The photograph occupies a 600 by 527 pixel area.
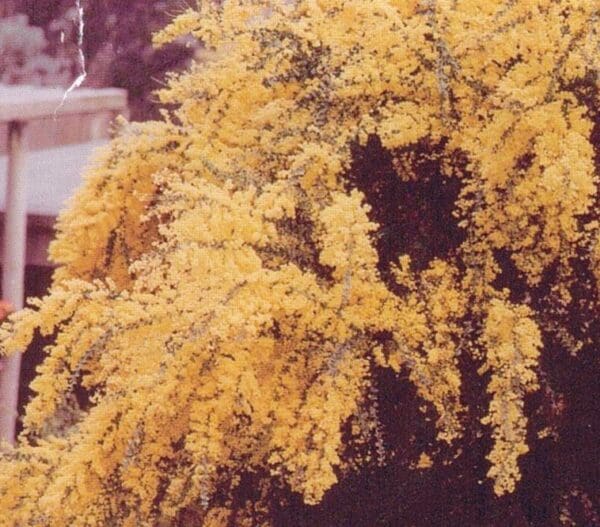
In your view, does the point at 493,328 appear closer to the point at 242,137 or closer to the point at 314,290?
the point at 314,290

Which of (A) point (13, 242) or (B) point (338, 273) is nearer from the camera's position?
(B) point (338, 273)

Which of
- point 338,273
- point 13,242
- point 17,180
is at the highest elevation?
point 17,180

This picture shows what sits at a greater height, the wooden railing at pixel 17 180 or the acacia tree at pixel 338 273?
the wooden railing at pixel 17 180

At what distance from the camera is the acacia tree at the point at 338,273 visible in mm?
1395

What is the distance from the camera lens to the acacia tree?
1395 mm

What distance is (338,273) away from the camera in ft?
4.69

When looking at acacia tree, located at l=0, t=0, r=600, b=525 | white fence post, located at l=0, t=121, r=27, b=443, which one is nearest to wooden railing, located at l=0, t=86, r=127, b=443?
white fence post, located at l=0, t=121, r=27, b=443

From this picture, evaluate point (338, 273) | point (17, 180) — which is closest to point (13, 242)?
point (17, 180)

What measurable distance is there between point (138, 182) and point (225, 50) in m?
0.31

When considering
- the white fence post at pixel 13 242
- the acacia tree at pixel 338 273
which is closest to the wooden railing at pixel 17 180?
the white fence post at pixel 13 242

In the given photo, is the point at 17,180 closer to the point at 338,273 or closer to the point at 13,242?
the point at 13,242

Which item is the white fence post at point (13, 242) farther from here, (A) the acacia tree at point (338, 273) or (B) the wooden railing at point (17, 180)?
(A) the acacia tree at point (338, 273)

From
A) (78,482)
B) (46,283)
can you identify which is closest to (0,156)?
(46,283)

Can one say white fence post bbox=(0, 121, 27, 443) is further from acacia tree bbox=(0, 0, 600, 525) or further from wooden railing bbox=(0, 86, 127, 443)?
acacia tree bbox=(0, 0, 600, 525)
